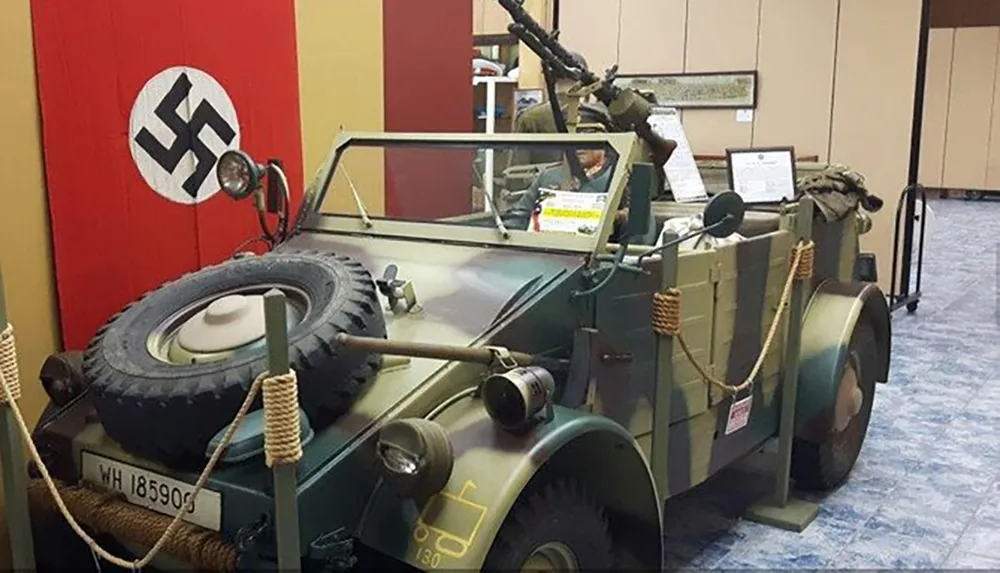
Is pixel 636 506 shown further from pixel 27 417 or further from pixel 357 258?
pixel 27 417

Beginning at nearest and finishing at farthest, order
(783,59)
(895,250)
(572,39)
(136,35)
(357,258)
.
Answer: (357,258) < (136,35) < (895,250) < (783,59) < (572,39)

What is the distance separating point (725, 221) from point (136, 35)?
2.18m

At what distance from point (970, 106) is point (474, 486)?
16.7m

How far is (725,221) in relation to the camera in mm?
2758

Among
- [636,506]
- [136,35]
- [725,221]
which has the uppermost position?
[136,35]

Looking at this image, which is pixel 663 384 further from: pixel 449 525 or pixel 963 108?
pixel 963 108

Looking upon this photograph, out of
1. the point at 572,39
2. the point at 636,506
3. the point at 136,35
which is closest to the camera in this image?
the point at 636,506

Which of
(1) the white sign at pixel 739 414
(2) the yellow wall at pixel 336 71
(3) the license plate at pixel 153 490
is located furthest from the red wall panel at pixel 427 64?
(3) the license plate at pixel 153 490

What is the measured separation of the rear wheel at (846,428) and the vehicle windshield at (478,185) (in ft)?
4.84

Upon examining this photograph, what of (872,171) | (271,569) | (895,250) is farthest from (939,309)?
(271,569)

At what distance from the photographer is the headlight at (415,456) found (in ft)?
6.82

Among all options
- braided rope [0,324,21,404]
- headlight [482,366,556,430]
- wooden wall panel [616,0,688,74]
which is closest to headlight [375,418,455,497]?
headlight [482,366,556,430]

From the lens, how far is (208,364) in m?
2.28

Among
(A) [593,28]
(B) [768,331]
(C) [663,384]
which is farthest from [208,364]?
(A) [593,28]
